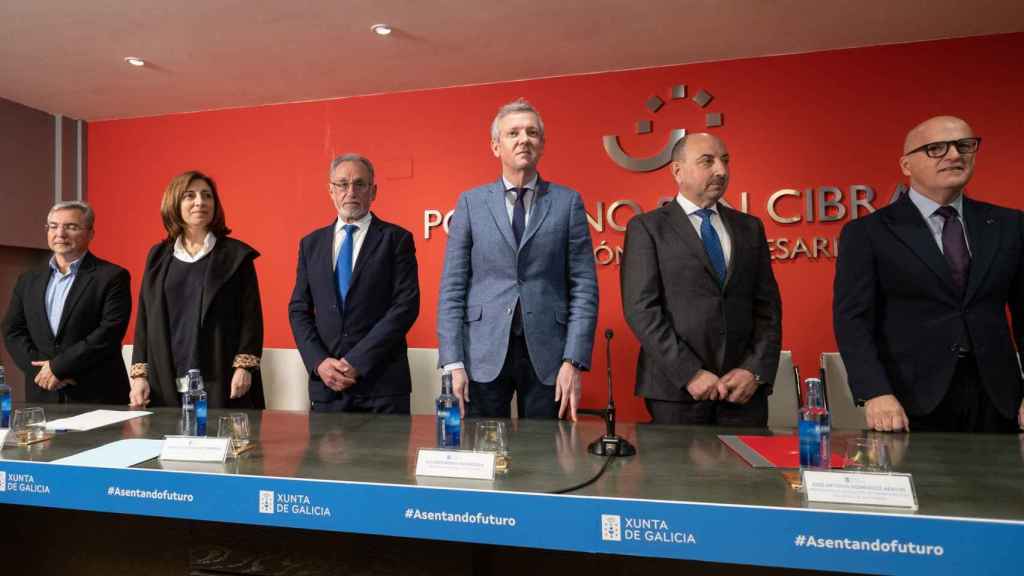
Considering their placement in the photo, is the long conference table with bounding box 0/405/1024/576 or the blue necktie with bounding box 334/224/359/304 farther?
the blue necktie with bounding box 334/224/359/304

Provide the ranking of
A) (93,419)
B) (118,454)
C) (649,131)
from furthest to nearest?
(649,131) < (93,419) < (118,454)

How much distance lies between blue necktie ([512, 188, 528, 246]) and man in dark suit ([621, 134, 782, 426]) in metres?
0.40

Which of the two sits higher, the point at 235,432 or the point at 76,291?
the point at 76,291

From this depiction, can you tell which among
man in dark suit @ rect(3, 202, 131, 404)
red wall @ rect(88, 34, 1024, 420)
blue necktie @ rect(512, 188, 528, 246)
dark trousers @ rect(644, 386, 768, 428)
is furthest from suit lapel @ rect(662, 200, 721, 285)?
man in dark suit @ rect(3, 202, 131, 404)

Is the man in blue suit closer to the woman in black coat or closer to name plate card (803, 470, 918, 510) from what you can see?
the woman in black coat

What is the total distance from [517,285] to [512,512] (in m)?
1.22

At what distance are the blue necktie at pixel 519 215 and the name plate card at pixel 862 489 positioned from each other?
143 cm

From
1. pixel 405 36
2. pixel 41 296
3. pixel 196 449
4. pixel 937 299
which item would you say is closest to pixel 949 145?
pixel 937 299

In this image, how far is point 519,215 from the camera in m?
2.38

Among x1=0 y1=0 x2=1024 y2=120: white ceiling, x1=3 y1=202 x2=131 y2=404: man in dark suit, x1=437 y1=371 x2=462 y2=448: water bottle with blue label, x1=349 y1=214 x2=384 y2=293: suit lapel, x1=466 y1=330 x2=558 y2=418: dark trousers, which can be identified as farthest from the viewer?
x1=0 y1=0 x2=1024 y2=120: white ceiling

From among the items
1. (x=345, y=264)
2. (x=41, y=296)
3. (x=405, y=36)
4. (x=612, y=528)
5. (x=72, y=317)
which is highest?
(x=405, y=36)

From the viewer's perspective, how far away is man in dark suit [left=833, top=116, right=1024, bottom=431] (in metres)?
2.03

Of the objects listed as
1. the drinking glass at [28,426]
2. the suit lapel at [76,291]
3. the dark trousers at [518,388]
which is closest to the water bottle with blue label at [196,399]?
the drinking glass at [28,426]

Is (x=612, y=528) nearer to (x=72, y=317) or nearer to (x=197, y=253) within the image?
(x=197, y=253)
